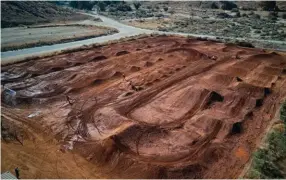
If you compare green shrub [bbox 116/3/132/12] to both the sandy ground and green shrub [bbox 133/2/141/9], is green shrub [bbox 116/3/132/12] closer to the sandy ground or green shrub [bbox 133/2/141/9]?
green shrub [bbox 133/2/141/9]

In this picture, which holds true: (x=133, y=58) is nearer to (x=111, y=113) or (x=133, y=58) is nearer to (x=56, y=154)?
(x=111, y=113)

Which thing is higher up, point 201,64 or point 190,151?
point 201,64

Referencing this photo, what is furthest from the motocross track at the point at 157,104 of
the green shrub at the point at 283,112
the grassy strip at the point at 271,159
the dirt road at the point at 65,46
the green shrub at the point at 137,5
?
the green shrub at the point at 137,5

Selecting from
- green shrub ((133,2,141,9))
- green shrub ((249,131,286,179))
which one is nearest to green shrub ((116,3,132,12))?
green shrub ((133,2,141,9))

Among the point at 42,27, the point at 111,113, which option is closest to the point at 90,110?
the point at 111,113

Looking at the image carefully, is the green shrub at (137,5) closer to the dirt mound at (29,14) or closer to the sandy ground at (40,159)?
the dirt mound at (29,14)

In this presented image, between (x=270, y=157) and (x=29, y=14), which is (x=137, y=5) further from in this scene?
(x=270, y=157)
